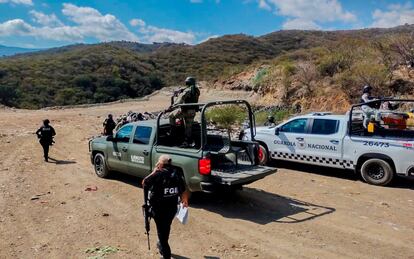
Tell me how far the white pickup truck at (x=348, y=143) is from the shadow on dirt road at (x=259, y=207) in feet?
3.22

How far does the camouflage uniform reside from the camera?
9.34m

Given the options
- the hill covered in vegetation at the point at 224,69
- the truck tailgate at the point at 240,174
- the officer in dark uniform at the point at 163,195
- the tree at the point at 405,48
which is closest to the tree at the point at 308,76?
the hill covered in vegetation at the point at 224,69

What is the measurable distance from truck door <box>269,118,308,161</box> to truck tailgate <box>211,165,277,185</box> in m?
3.13

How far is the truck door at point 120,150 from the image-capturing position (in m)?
10.0

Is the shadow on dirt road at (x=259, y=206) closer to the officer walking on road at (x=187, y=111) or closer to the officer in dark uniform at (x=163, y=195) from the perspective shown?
the officer walking on road at (x=187, y=111)

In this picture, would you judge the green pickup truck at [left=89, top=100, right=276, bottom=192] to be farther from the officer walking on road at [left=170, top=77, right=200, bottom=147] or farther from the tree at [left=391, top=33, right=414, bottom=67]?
the tree at [left=391, top=33, right=414, bottom=67]

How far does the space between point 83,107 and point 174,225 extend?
32686 millimetres

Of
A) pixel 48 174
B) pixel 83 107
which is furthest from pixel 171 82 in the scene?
pixel 48 174

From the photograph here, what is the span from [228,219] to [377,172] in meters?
4.49

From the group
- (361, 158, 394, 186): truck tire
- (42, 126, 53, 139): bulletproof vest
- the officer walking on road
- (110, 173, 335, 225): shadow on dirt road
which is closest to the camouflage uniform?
the officer walking on road

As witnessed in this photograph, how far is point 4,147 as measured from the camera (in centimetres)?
1680

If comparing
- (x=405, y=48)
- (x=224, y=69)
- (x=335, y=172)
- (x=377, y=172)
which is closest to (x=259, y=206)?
(x=377, y=172)

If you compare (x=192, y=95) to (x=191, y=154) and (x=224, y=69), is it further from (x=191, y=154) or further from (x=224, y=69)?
(x=224, y=69)

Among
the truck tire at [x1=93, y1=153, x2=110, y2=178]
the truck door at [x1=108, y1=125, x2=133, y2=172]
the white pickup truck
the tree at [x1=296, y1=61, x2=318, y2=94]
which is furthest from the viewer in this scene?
the tree at [x1=296, y1=61, x2=318, y2=94]
